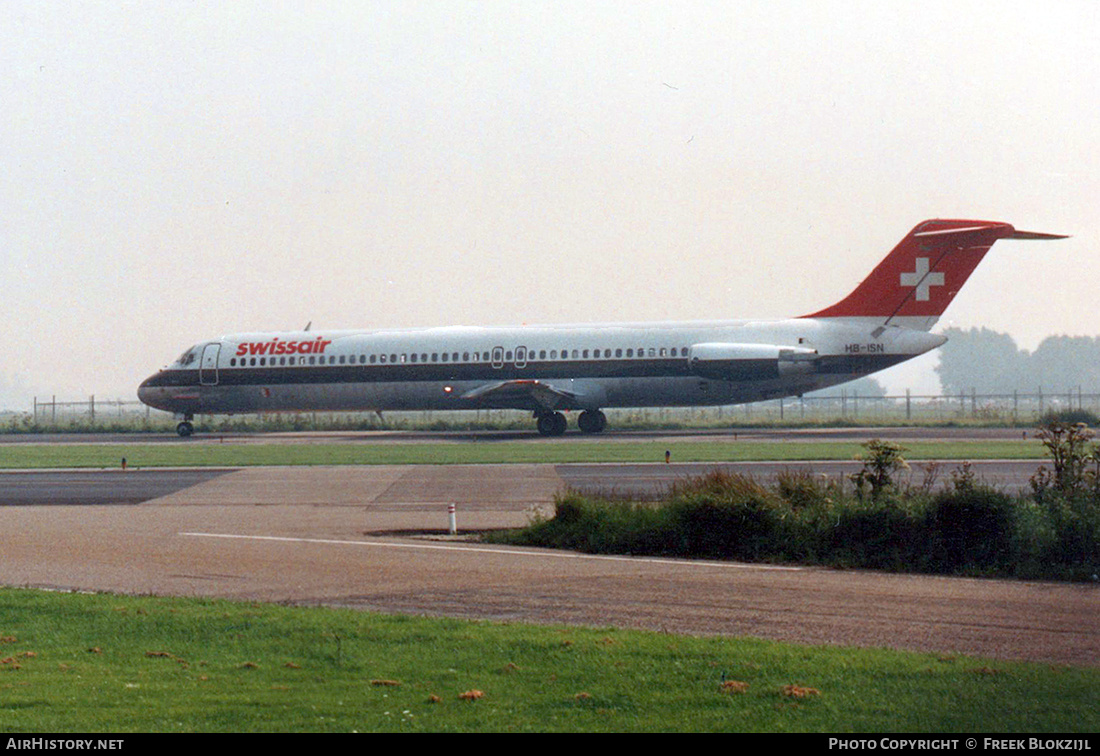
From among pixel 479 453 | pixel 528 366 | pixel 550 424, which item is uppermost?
pixel 528 366

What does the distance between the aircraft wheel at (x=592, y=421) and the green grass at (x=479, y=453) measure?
543 centimetres

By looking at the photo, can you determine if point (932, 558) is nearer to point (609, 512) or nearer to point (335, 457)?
point (609, 512)

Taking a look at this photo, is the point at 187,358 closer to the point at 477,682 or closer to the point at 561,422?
the point at 561,422

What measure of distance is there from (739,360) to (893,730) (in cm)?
3675

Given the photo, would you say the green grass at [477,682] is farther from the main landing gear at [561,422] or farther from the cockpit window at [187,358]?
the cockpit window at [187,358]

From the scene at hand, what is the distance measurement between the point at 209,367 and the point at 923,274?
89.2 ft

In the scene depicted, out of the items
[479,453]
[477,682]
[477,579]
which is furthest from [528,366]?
[477,682]

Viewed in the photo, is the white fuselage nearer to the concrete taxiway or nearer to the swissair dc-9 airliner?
the swissair dc-9 airliner

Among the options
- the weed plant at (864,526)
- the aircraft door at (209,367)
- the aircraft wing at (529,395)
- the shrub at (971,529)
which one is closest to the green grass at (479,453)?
the aircraft wing at (529,395)

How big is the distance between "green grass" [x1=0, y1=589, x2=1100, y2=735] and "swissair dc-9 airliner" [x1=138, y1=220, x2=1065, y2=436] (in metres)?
34.0

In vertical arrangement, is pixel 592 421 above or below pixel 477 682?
below

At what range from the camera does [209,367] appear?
164 feet
